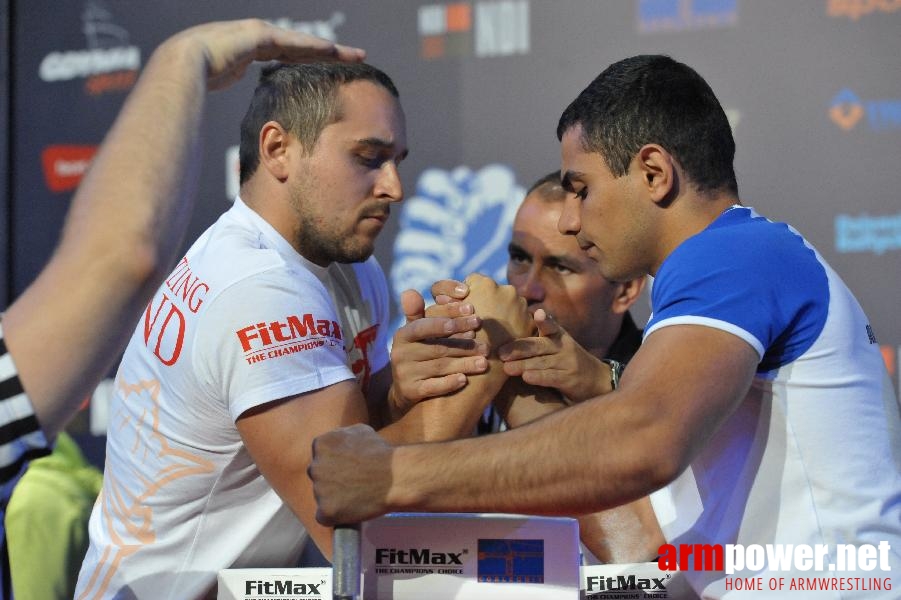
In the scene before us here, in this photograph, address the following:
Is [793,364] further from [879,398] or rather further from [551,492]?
[551,492]

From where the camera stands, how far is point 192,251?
1.85 metres

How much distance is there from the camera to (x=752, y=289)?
133 centimetres

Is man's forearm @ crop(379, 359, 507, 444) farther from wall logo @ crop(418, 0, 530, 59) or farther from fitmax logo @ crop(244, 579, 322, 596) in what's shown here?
wall logo @ crop(418, 0, 530, 59)

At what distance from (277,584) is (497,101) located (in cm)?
234

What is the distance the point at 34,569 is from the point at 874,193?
2642 millimetres

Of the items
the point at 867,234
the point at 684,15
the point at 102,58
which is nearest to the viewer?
the point at 867,234

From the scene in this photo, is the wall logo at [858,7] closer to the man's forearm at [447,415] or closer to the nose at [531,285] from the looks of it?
the nose at [531,285]

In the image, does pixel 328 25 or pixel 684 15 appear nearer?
pixel 684 15

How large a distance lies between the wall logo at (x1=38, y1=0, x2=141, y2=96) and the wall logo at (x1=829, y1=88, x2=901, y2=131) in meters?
2.47

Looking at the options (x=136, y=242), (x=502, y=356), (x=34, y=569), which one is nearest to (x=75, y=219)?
(x=136, y=242)

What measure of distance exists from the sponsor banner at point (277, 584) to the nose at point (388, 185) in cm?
82

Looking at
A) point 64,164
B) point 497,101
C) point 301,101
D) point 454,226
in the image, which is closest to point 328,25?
point 497,101

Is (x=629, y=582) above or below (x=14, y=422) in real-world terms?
below

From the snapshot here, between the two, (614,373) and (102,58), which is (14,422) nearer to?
(614,373)
